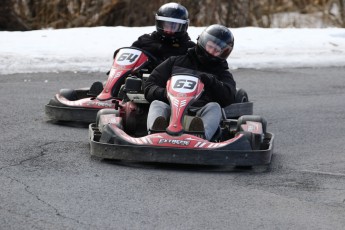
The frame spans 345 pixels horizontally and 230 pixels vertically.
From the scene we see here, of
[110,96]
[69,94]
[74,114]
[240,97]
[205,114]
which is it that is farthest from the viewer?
[240,97]

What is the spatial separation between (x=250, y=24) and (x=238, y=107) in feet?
35.3

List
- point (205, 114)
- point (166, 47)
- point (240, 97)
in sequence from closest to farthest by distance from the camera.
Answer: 1. point (205, 114)
2. point (240, 97)
3. point (166, 47)

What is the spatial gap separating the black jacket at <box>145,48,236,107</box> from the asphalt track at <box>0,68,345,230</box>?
0.71m

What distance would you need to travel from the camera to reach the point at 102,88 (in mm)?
10914

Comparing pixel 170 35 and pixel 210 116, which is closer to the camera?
pixel 210 116

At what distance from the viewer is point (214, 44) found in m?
9.00

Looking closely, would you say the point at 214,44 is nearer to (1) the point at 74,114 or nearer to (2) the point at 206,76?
(2) the point at 206,76

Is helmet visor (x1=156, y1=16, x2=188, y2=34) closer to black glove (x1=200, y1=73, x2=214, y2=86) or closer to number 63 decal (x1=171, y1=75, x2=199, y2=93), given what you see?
black glove (x1=200, y1=73, x2=214, y2=86)

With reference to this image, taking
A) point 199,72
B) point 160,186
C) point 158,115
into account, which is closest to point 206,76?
point 199,72

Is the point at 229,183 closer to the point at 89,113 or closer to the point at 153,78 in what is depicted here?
the point at 153,78

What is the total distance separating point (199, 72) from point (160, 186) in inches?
76.1

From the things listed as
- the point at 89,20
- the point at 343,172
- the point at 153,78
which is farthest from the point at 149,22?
the point at 343,172

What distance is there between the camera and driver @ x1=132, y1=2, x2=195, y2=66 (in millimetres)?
11055

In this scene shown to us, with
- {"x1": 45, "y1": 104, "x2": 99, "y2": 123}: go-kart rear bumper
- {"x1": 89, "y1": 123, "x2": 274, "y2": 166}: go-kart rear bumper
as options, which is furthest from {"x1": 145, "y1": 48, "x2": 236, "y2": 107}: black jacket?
{"x1": 45, "y1": 104, "x2": 99, "y2": 123}: go-kart rear bumper
